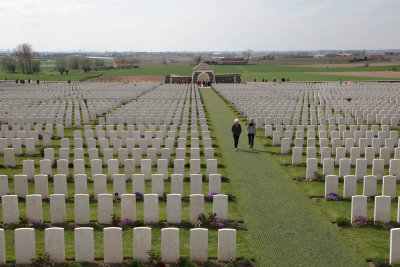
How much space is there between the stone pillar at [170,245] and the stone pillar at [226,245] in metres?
0.74

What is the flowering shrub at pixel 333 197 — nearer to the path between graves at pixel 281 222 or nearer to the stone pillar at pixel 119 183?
the path between graves at pixel 281 222

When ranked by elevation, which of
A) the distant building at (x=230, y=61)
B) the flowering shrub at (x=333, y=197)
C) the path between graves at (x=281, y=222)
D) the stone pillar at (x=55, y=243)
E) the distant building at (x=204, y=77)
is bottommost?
the path between graves at (x=281, y=222)

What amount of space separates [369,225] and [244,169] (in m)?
5.62

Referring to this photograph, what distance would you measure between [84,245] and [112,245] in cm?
47

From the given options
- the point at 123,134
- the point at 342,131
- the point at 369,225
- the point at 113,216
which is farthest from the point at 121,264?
the point at 342,131

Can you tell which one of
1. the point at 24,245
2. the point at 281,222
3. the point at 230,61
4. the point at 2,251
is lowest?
the point at 281,222

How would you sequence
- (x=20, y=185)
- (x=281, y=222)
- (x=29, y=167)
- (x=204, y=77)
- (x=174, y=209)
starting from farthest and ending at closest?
(x=204, y=77) < (x=29, y=167) < (x=20, y=185) < (x=281, y=222) < (x=174, y=209)

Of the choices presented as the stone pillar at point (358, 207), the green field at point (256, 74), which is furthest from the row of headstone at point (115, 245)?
the green field at point (256, 74)

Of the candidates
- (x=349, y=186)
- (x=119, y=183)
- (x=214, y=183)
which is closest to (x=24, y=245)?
(x=119, y=183)

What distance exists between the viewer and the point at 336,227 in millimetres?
9961

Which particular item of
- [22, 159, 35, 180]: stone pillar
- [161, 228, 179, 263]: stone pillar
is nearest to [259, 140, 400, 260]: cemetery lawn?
[161, 228, 179, 263]: stone pillar

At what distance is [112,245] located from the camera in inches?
317

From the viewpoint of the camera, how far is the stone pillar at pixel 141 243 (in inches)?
317

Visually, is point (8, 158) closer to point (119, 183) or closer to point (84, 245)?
point (119, 183)
